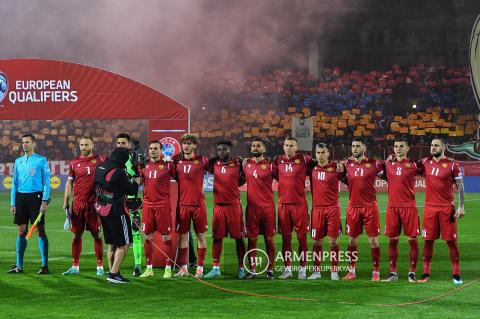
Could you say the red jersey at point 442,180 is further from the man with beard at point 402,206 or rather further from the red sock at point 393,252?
the red sock at point 393,252

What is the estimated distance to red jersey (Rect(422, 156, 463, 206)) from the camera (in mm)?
10758

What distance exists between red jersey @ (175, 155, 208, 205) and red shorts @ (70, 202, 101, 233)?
1.26m

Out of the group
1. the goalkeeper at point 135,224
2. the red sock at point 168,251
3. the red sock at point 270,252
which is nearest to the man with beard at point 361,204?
the red sock at point 270,252

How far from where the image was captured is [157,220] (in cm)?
1154

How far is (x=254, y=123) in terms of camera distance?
1850 inches

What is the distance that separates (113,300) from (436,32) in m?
44.4

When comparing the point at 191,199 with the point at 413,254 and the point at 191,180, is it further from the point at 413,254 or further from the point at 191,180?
the point at 413,254

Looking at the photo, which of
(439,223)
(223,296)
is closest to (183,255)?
(223,296)

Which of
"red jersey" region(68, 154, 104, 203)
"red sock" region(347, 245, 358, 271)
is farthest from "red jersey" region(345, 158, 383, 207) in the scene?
"red jersey" region(68, 154, 104, 203)

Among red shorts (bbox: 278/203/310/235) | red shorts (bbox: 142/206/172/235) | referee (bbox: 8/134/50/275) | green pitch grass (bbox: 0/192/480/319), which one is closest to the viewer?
green pitch grass (bbox: 0/192/480/319)

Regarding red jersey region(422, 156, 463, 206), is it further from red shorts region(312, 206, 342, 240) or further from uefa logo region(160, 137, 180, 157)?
uefa logo region(160, 137, 180, 157)

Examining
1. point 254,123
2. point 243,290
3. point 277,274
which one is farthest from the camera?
point 254,123

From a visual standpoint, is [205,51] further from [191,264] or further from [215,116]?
[191,264]

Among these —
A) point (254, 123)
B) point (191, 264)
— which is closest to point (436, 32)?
point (254, 123)
